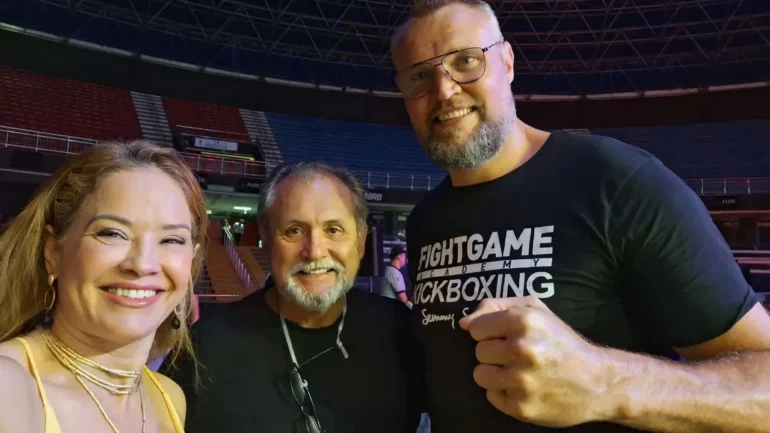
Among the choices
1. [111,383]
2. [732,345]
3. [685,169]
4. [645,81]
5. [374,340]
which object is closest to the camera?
[732,345]

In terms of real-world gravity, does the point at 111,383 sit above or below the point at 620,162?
below

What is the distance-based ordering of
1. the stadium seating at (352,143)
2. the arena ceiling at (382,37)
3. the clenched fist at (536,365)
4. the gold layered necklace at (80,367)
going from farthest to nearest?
1. the stadium seating at (352,143)
2. the arena ceiling at (382,37)
3. the gold layered necklace at (80,367)
4. the clenched fist at (536,365)

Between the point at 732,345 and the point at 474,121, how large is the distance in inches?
33.1

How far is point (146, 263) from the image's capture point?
130 cm

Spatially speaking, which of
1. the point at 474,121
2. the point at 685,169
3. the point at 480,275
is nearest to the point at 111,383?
the point at 480,275

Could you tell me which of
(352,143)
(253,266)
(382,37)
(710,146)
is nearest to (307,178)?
(253,266)

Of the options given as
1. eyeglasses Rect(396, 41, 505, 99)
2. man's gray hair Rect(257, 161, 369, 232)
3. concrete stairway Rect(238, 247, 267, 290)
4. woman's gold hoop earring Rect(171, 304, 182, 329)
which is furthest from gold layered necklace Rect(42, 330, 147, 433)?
concrete stairway Rect(238, 247, 267, 290)

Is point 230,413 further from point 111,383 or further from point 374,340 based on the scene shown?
point 374,340

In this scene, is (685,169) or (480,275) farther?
(685,169)

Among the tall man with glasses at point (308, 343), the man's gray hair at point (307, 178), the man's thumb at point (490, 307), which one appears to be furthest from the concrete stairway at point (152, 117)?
the man's thumb at point (490, 307)

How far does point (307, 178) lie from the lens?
1915mm

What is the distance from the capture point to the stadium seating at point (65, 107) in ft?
47.3

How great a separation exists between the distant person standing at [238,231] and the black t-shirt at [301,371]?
553 inches

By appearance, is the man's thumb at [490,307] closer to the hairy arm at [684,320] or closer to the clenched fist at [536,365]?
the clenched fist at [536,365]
